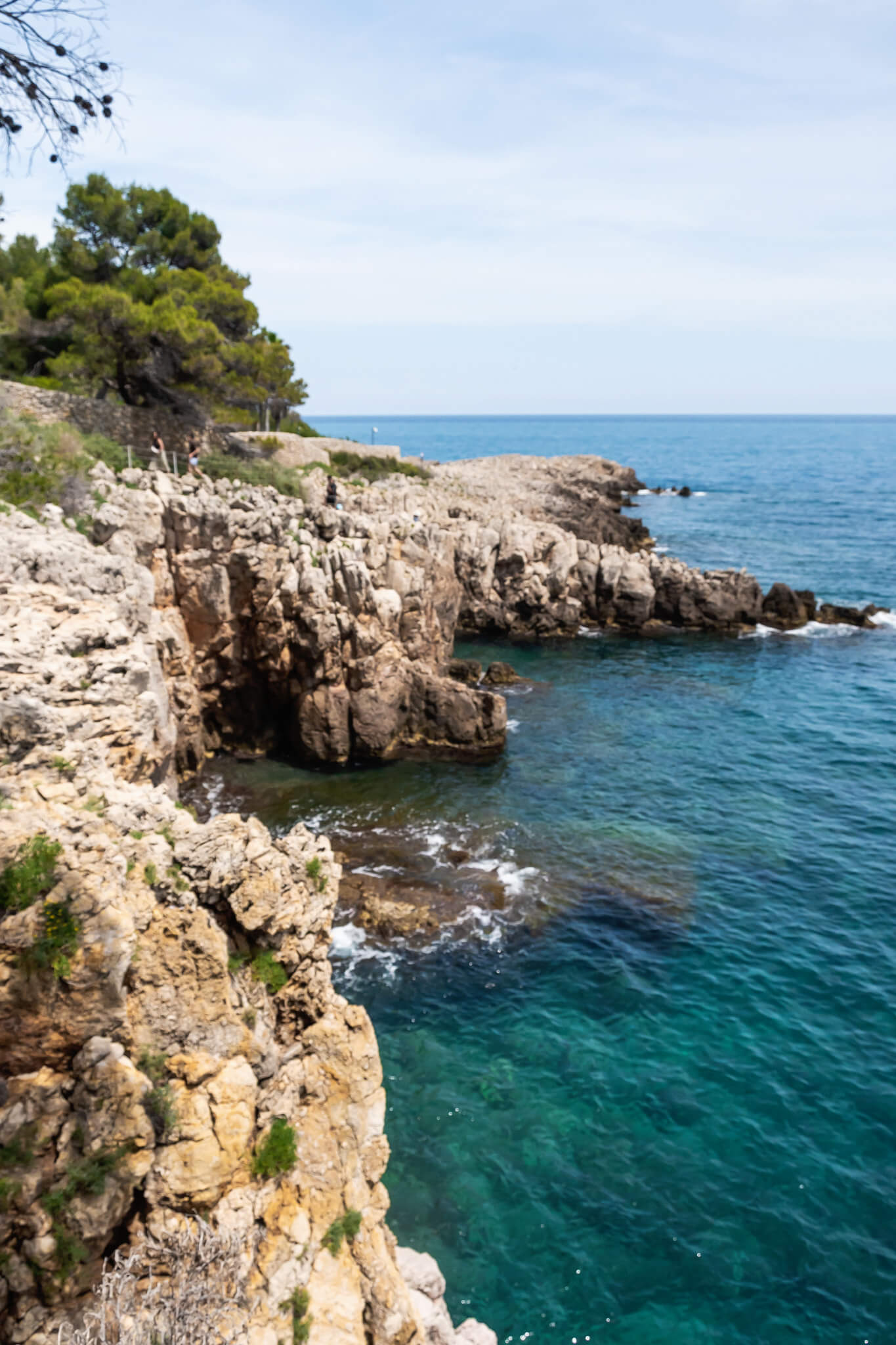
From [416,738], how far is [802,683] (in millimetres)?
22906

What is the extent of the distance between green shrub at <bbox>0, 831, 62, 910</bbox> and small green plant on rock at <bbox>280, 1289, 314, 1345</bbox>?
5418 mm

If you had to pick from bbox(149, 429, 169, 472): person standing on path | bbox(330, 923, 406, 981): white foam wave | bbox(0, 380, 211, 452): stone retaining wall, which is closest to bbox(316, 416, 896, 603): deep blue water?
bbox(0, 380, 211, 452): stone retaining wall

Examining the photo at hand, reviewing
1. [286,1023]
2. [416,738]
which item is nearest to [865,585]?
[416,738]

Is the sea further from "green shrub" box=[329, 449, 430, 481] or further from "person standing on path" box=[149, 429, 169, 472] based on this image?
"green shrub" box=[329, 449, 430, 481]

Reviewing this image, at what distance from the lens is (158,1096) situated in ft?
30.9

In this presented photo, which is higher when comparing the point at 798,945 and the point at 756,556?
the point at 756,556

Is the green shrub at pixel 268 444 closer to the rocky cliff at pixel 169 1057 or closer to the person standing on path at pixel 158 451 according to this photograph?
the person standing on path at pixel 158 451

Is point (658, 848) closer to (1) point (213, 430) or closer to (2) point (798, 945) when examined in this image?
(2) point (798, 945)

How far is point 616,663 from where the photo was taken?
48.7 metres

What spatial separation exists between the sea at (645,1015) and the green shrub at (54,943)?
9.58 meters

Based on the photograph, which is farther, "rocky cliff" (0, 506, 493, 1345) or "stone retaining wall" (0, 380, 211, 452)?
"stone retaining wall" (0, 380, 211, 452)

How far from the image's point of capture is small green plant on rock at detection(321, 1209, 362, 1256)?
10117mm

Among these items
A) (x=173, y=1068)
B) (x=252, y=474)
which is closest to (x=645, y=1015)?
(x=173, y=1068)

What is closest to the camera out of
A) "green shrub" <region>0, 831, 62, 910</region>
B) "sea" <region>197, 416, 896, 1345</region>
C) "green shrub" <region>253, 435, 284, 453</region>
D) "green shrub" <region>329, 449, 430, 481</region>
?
"green shrub" <region>0, 831, 62, 910</region>
